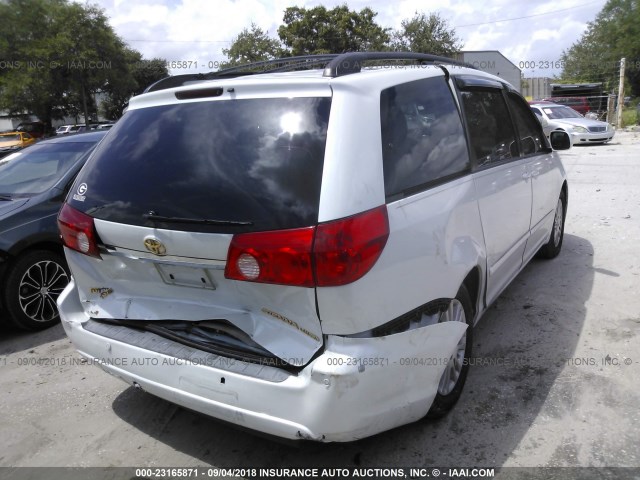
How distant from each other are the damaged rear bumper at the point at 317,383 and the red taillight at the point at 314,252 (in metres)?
0.27

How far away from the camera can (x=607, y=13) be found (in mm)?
45844

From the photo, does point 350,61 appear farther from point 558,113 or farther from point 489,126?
point 558,113

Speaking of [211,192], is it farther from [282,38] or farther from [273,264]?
[282,38]

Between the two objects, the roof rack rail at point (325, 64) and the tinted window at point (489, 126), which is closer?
the roof rack rail at point (325, 64)

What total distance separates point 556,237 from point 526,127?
1541 millimetres

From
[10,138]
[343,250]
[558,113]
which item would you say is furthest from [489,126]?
[10,138]

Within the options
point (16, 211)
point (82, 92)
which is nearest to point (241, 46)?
point (82, 92)

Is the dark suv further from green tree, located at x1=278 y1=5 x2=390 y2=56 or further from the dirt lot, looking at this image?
green tree, located at x1=278 y1=5 x2=390 y2=56

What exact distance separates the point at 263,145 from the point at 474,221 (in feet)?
4.29

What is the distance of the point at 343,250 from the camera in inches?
78.3

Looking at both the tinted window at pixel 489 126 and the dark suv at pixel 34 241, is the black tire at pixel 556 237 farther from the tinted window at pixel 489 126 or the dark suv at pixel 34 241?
the dark suv at pixel 34 241

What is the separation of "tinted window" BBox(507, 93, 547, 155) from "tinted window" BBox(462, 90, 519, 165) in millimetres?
217

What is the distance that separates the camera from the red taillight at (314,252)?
199 centimetres

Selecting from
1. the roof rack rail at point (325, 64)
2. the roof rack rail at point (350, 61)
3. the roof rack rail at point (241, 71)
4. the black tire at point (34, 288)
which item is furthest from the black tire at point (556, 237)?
the black tire at point (34, 288)
